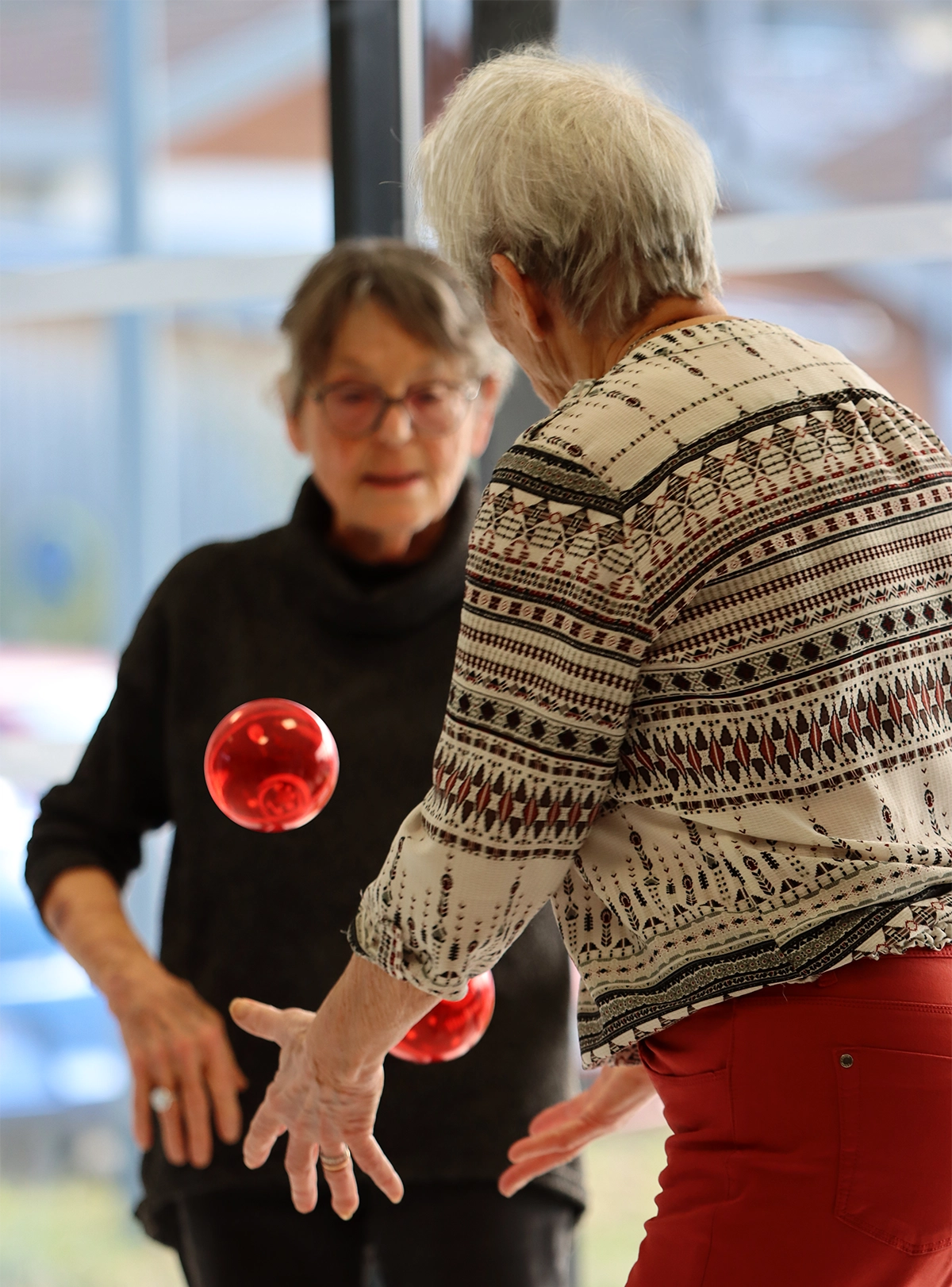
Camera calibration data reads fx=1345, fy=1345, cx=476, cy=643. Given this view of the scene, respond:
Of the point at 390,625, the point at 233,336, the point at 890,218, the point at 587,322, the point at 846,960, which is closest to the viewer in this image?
the point at 846,960

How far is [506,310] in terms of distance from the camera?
47.8 inches

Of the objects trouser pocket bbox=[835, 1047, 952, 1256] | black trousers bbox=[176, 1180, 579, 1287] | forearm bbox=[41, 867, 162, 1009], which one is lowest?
black trousers bbox=[176, 1180, 579, 1287]

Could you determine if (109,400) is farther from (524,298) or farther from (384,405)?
(524,298)

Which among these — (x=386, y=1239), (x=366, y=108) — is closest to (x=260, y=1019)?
(x=386, y=1239)

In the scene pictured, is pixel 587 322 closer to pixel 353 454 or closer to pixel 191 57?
pixel 353 454

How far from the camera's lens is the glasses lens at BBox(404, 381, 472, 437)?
1.74 m

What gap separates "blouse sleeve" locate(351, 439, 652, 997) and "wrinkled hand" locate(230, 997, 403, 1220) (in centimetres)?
22

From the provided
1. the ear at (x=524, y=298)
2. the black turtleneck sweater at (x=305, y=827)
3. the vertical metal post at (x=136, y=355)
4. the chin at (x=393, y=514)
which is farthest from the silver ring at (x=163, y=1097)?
the vertical metal post at (x=136, y=355)

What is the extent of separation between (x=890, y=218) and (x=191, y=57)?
161cm

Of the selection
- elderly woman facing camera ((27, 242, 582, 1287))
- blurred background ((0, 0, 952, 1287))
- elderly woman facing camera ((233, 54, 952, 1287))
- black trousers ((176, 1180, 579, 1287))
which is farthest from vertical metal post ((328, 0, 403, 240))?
black trousers ((176, 1180, 579, 1287))

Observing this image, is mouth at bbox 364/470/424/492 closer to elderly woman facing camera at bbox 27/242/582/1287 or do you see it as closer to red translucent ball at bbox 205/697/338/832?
elderly woman facing camera at bbox 27/242/582/1287

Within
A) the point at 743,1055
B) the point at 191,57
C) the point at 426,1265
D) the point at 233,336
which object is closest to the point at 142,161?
the point at 191,57

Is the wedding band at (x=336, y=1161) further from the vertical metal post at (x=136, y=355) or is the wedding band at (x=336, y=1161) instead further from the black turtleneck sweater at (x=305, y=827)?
the vertical metal post at (x=136, y=355)

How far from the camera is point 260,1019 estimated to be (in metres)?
1.32
